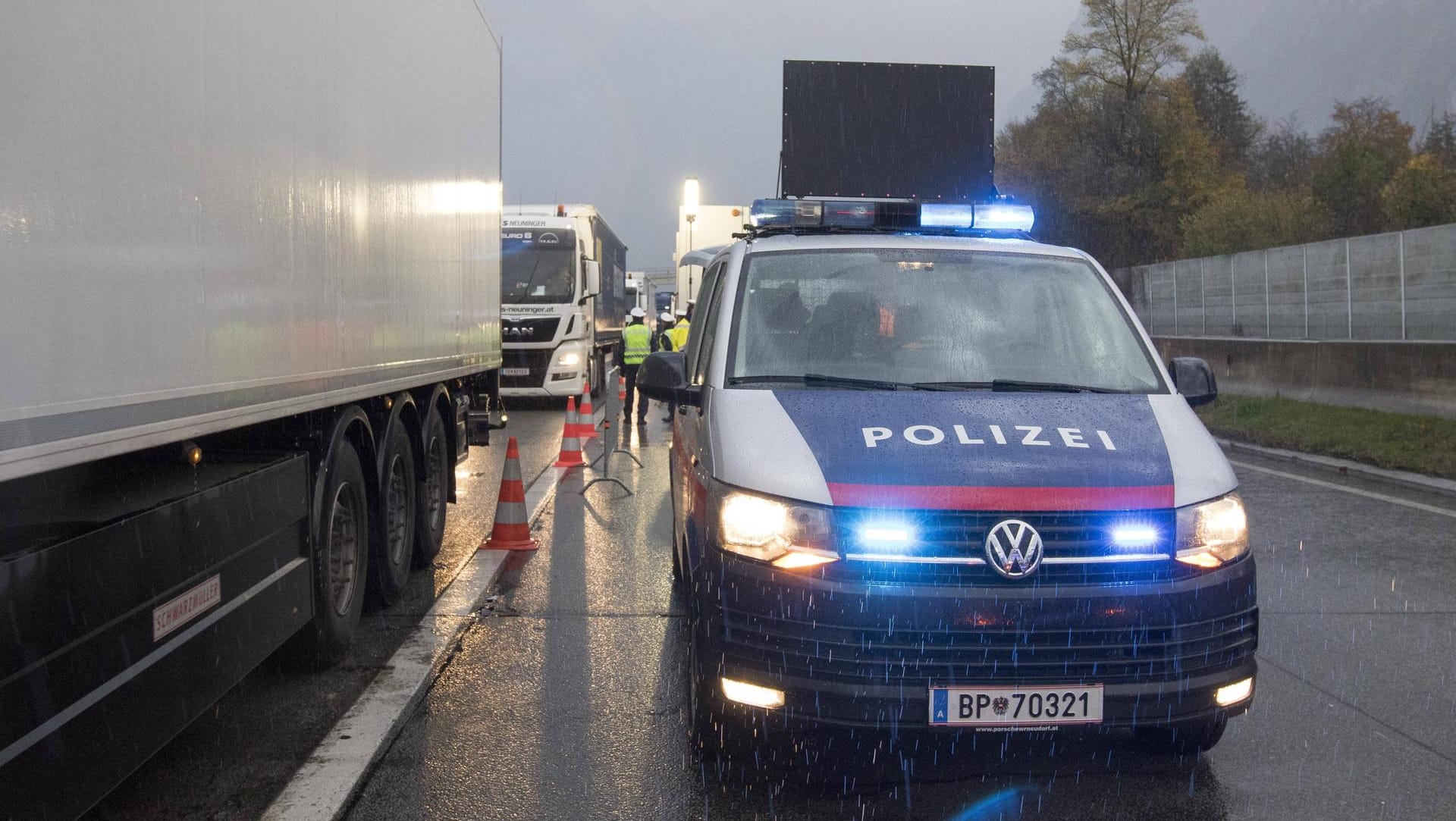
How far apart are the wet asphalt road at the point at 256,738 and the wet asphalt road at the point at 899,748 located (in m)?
0.34

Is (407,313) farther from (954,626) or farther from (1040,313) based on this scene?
(954,626)

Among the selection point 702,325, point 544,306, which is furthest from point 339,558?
point 544,306

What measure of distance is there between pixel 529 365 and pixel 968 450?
64.5ft

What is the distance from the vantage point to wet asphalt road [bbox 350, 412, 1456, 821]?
14.6 ft

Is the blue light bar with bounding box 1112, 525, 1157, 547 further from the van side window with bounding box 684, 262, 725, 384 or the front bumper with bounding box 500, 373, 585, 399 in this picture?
the front bumper with bounding box 500, 373, 585, 399

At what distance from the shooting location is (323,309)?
543 centimetres

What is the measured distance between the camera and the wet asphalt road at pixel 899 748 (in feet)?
14.6

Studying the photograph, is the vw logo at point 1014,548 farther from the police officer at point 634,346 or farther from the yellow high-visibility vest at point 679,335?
the police officer at point 634,346

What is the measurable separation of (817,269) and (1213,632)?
2.32 meters

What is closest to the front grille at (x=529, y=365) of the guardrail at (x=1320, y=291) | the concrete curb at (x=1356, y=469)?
the concrete curb at (x=1356, y=469)

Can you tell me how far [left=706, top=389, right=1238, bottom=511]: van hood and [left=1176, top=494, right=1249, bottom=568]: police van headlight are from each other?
46 millimetres

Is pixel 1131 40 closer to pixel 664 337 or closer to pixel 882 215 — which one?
pixel 664 337

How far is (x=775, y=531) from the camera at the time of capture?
4.41m

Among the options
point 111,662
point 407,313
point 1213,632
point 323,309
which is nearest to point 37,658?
point 111,662
